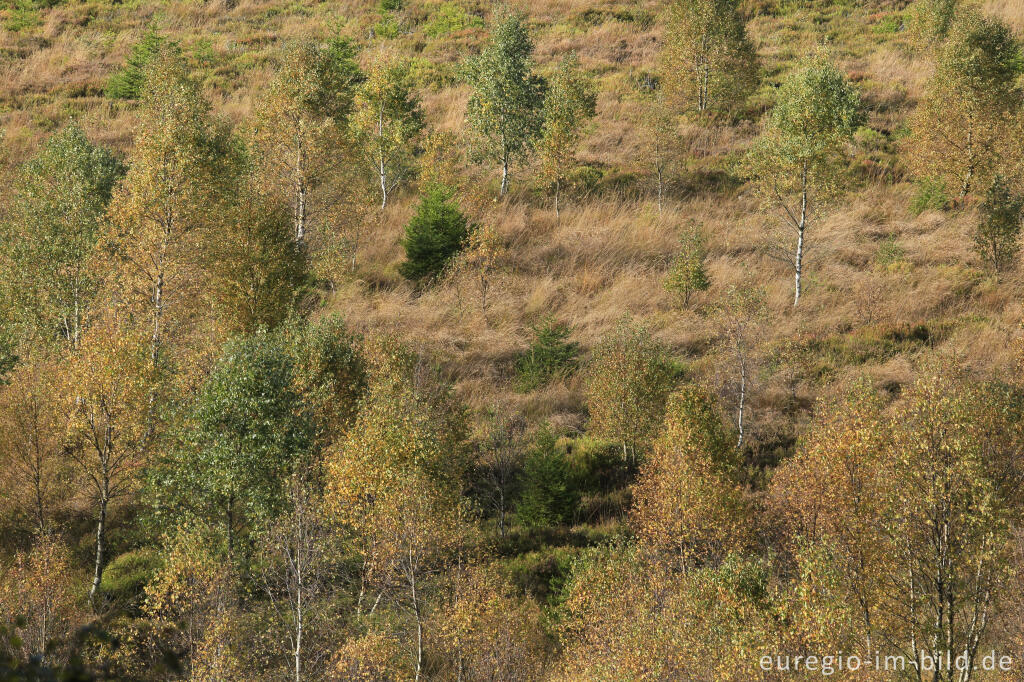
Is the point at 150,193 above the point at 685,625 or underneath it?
above

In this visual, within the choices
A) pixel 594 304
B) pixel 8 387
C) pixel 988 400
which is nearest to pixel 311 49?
pixel 594 304

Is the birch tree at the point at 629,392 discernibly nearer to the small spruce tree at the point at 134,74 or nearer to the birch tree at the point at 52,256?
the birch tree at the point at 52,256

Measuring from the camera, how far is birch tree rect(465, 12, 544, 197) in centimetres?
6581

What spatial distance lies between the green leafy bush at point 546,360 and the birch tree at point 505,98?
63.3 feet

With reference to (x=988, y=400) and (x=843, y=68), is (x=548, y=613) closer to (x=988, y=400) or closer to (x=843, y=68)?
(x=988, y=400)

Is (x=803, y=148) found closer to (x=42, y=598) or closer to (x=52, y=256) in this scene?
(x=52, y=256)

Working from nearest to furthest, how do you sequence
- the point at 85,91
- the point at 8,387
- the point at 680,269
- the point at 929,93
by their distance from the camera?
the point at 8,387 < the point at 680,269 < the point at 929,93 < the point at 85,91

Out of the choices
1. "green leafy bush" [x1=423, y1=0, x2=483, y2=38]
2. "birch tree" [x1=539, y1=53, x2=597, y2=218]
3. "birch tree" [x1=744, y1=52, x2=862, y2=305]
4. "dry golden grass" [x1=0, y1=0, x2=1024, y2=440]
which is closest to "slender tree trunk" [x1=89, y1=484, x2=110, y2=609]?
"dry golden grass" [x1=0, y1=0, x2=1024, y2=440]

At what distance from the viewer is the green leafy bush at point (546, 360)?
5094cm

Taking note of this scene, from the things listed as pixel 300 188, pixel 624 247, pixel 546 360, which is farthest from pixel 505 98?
pixel 546 360

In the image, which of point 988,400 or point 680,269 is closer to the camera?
point 988,400

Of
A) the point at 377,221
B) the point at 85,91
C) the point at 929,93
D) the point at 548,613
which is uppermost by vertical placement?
the point at 85,91

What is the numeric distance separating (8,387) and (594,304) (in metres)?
34.0

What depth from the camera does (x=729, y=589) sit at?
89.9 feet
